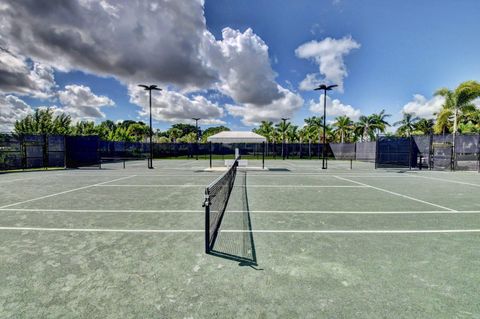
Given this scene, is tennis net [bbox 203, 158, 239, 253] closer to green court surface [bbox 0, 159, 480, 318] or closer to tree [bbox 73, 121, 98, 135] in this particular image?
green court surface [bbox 0, 159, 480, 318]

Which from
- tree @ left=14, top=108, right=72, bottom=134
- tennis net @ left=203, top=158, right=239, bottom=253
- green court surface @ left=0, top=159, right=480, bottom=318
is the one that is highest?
tree @ left=14, top=108, right=72, bottom=134

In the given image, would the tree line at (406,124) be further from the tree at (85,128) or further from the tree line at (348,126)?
the tree at (85,128)

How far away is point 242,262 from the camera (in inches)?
150

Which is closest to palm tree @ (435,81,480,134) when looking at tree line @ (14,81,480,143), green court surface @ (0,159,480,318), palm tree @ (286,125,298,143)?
tree line @ (14,81,480,143)

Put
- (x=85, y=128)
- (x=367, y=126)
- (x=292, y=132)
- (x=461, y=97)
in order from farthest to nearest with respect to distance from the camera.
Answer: (x=292, y=132) → (x=367, y=126) → (x=85, y=128) → (x=461, y=97)

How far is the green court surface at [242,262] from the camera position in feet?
8.99

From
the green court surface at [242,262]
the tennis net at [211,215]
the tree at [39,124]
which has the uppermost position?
the tree at [39,124]

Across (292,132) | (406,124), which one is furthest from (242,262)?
(406,124)

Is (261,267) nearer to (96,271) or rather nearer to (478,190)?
(96,271)

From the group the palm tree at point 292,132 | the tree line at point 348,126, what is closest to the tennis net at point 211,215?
the tree line at point 348,126

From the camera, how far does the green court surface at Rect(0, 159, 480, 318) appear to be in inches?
108

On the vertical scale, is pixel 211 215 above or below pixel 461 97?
below

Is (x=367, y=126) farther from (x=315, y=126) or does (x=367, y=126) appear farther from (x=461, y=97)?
(x=461, y=97)

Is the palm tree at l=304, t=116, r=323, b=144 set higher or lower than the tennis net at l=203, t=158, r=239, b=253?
higher
